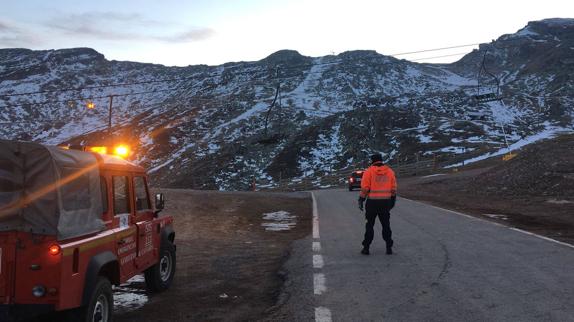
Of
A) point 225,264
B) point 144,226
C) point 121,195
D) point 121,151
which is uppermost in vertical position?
point 121,151

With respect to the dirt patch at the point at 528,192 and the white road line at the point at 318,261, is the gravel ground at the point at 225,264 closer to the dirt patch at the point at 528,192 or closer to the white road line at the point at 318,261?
the white road line at the point at 318,261

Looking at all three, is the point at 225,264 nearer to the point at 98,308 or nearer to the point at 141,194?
the point at 141,194

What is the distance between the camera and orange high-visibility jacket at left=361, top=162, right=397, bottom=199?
373 inches

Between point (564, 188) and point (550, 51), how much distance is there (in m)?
138

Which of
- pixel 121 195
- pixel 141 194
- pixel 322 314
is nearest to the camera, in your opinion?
pixel 322 314

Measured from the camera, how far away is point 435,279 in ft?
23.2

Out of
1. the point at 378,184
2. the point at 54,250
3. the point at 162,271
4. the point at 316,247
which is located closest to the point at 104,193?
the point at 54,250

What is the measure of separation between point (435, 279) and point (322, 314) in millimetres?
2284

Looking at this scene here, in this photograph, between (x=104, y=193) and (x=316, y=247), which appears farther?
(x=316, y=247)

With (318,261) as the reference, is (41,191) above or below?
above

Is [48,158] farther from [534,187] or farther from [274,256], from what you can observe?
[534,187]

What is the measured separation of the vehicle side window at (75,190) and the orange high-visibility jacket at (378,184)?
5.76 m

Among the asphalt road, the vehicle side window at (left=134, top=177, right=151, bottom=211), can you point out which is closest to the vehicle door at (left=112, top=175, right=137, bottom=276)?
the vehicle side window at (left=134, top=177, right=151, bottom=211)

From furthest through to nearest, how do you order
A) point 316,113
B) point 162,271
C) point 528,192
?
point 316,113 < point 528,192 < point 162,271
